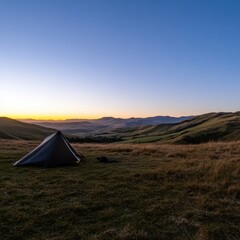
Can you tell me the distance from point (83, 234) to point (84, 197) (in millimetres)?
3445

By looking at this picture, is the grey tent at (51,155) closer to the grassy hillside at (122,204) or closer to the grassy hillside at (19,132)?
the grassy hillside at (122,204)

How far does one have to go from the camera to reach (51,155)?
18.8 meters

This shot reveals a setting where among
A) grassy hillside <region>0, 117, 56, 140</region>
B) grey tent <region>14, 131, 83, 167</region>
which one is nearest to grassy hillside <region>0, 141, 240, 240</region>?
grey tent <region>14, 131, 83, 167</region>

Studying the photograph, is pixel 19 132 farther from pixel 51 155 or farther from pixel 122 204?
pixel 122 204

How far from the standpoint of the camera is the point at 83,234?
24.4ft

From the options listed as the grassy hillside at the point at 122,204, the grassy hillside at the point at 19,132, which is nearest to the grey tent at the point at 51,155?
the grassy hillside at the point at 122,204

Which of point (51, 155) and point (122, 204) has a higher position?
point (51, 155)

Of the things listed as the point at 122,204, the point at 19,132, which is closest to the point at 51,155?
the point at 122,204

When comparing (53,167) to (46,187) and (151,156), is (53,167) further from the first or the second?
(151,156)

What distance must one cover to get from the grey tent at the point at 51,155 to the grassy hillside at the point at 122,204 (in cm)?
246

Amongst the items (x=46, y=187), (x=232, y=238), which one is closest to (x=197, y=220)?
(x=232, y=238)

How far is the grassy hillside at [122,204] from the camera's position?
25.0 feet

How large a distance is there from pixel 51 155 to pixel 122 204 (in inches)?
386

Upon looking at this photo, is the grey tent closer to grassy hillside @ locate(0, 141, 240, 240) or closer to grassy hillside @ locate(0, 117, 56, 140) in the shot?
grassy hillside @ locate(0, 141, 240, 240)
